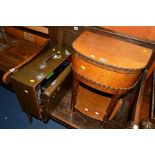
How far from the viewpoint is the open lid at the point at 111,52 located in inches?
37.7

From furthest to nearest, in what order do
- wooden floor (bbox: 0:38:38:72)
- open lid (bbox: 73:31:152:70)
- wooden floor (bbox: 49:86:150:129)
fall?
wooden floor (bbox: 0:38:38:72) → wooden floor (bbox: 49:86:150:129) → open lid (bbox: 73:31:152:70)

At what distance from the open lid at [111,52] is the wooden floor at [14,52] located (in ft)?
2.78

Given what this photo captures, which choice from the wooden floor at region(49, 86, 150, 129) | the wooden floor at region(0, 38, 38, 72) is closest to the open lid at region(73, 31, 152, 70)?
the wooden floor at region(49, 86, 150, 129)

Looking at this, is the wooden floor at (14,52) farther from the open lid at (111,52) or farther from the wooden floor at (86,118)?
the open lid at (111,52)

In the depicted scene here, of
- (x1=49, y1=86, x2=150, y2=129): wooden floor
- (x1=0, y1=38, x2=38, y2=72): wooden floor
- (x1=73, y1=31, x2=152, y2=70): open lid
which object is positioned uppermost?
(x1=73, y1=31, x2=152, y2=70): open lid

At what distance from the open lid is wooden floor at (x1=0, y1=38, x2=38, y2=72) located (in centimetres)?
85

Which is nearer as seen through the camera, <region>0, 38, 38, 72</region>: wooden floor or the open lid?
the open lid

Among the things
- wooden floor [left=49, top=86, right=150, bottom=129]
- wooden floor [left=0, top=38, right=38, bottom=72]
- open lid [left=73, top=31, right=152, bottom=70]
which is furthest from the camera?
wooden floor [left=0, top=38, right=38, bottom=72]

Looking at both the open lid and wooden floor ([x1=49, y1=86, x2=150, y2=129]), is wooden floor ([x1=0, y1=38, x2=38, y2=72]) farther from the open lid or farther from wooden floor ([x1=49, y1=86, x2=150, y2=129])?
the open lid

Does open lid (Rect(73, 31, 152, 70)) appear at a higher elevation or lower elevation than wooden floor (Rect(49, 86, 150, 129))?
higher

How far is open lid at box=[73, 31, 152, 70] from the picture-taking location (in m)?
0.96

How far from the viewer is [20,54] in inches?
71.2
